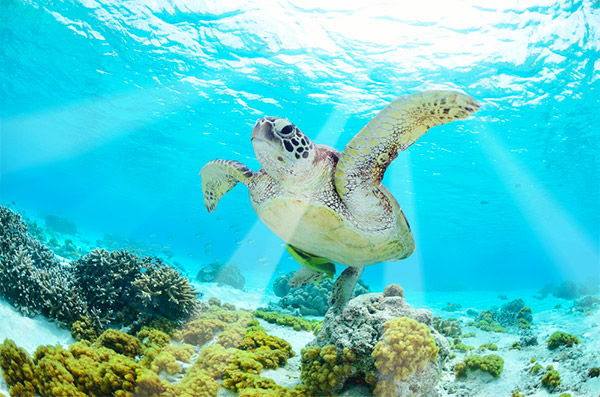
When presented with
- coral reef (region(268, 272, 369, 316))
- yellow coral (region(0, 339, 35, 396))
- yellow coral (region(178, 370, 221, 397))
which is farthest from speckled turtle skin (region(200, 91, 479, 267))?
coral reef (region(268, 272, 369, 316))

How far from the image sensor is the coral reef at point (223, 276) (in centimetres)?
1598

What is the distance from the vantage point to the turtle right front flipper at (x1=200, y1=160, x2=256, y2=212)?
405 cm

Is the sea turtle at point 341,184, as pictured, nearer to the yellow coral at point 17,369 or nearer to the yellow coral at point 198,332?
the yellow coral at point 198,332

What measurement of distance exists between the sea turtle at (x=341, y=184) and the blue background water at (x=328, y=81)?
28.6 feet

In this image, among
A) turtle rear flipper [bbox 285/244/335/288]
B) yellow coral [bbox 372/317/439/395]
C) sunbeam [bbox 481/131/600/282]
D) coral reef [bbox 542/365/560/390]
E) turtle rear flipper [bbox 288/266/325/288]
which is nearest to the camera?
yellow coral [bbox 372/317/439/395]

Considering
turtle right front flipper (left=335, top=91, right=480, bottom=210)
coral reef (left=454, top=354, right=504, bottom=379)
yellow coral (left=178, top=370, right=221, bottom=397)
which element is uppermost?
turtle right front flipper (left=335, top=91, right=480, bottom=210)

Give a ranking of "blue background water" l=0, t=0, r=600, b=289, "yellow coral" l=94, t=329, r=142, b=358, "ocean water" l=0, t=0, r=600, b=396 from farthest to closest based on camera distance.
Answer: "blue background water" l=0, t=0, r=600, b=289 < "ocean water" l=0, t=0, r=600, b=396 < "yellow coral" l=94, t=329, r=142, b=358

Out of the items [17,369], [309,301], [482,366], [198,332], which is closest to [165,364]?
[198,332]

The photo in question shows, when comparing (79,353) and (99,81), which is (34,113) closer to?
(99,81)

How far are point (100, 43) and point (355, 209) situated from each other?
660 inches

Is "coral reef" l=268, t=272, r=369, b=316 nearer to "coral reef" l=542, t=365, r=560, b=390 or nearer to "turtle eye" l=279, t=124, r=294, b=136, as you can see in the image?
"coral reef" l=542, t=365, r=560, b=390

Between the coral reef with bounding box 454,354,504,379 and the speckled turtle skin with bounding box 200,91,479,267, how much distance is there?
180 centimetres

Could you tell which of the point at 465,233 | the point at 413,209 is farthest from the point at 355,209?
the point at 465,233

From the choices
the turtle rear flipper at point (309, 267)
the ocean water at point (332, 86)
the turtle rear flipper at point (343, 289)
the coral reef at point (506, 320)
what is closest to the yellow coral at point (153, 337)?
the ocean water at point (332, 86)
